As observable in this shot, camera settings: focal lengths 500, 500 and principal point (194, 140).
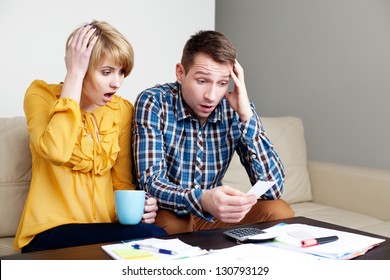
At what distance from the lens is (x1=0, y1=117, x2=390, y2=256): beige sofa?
176 centimetres

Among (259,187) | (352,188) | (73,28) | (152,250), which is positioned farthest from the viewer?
(352,188)

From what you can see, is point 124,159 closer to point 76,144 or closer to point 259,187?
point 76,144

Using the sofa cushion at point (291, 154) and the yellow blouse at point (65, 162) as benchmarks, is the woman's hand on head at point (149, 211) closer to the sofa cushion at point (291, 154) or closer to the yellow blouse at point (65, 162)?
the yellow blouse at point (65, 162)

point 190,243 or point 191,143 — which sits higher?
point 191,143

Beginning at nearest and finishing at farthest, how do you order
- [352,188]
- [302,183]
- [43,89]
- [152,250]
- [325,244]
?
1. [152,250]
2. [325,244]
3. [43,89]
4. [352,188]
5. [302,183]

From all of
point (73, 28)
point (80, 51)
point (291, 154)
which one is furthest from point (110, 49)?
point (291, 154)

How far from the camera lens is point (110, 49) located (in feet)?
4.99

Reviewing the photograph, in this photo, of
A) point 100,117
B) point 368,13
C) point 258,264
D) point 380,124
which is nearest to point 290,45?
point 368,13

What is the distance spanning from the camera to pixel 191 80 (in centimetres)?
170

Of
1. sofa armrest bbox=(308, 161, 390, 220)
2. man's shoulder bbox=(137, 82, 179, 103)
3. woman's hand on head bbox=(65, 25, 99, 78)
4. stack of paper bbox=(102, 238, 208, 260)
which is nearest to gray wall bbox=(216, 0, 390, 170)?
sofa armrest bbox=(308, 161, 390, 220)

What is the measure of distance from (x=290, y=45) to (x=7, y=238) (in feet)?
7.78

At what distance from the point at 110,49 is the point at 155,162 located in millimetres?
385

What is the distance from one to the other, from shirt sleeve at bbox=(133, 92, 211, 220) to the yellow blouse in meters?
0.08

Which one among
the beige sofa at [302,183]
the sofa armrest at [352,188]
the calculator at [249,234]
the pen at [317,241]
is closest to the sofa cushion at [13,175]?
the beige sofa at [302,183]
